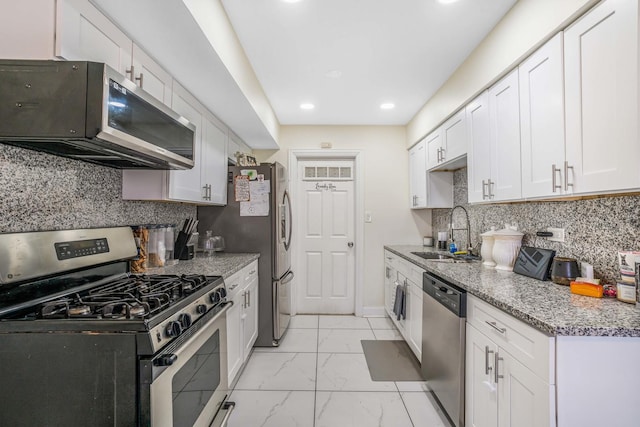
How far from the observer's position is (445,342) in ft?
6.21

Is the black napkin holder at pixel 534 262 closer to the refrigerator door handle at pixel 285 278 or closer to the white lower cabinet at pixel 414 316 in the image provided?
the white lower cabinet at pixel 414 316

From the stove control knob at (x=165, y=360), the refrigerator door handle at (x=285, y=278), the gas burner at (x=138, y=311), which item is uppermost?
the gas burner at (x=138, y=311)

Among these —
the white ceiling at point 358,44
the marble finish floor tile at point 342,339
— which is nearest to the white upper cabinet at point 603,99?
the white ceiling at point 358,44

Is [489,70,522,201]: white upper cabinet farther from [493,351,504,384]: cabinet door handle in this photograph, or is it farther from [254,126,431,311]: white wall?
[254,126,431,311]: white wall

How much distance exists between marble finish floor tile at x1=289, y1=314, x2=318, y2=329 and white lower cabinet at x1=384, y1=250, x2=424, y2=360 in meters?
0.93

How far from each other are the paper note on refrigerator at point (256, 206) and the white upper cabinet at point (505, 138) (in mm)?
1886

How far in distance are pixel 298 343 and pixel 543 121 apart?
8.87 feet

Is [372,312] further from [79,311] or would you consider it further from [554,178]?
[79,311]

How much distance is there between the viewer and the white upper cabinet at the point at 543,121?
149 centimetres

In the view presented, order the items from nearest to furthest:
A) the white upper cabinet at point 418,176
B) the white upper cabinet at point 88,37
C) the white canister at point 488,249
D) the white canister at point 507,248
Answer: the white upper cabinet at point 88,37, the white canister at point 507,248, the white canister at point 488,249, the white upper cabinet at point 418,176

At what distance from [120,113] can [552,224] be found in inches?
92.4

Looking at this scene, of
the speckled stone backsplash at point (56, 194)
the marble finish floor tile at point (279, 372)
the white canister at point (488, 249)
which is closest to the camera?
the speckled stone backsplash at point (56, 194)

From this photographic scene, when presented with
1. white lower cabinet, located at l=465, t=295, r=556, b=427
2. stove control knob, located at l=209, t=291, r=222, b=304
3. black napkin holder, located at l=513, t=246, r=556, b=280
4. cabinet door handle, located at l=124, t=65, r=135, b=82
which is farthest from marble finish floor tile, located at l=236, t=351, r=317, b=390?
cabinet door handle, located at l=124, t=65, r=135, b=82

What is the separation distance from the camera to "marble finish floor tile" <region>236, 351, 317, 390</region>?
92.7 inches
